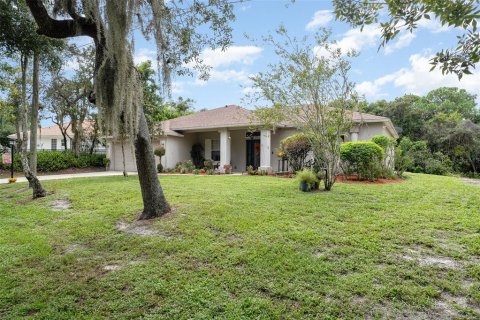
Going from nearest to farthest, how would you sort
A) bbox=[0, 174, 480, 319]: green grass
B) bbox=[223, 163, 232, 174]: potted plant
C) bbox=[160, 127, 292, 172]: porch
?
bbox=[0, 174, 480, 319]: green grass, bbox=[223, 163, 232, 174]: potted plant, bbox=[160, 127, 292, 172]: porch

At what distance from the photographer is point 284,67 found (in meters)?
8.27

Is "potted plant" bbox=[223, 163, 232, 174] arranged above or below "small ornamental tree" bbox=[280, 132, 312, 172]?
below

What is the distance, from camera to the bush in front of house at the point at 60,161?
56.6 feet

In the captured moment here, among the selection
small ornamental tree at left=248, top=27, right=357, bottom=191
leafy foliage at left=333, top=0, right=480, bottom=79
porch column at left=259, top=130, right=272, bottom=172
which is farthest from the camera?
porch column at left=259, top=130, right=272, bottom=172

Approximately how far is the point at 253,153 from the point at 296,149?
17.4ft

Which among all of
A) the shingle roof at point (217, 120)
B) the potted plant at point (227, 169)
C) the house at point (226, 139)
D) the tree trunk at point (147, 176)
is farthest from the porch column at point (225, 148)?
the tree trunk at point (147, 176)

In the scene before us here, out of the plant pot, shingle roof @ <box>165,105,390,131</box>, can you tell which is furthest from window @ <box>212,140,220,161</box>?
the plant pot

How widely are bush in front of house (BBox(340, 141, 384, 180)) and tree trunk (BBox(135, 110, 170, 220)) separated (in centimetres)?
742

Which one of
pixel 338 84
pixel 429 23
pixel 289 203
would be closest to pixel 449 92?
pixel 338 84

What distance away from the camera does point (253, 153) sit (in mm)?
17656

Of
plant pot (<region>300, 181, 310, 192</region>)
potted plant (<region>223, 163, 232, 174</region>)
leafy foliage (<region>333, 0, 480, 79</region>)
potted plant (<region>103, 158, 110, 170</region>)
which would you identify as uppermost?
leafy foliage (<region>333, 0, 480, 79</region>)

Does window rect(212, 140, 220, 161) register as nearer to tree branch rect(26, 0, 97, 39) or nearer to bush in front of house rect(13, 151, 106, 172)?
bush in front of house rect(13, 151, 106, 172)

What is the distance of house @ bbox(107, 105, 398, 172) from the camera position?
1548 cm

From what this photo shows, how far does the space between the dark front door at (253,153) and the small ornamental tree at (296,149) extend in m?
4.40
